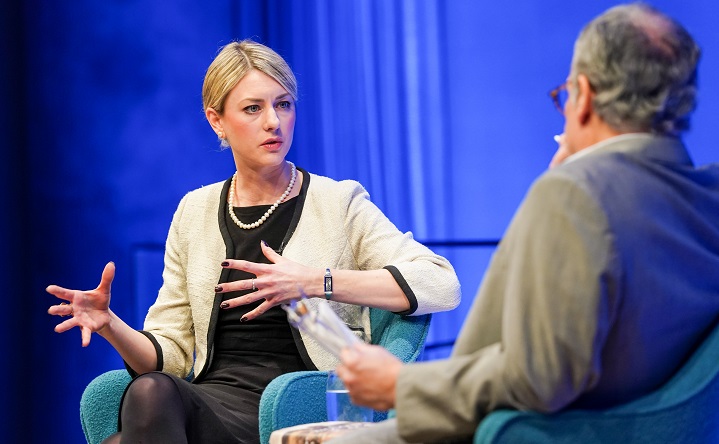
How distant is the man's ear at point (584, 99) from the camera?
1.36m

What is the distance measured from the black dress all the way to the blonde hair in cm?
32

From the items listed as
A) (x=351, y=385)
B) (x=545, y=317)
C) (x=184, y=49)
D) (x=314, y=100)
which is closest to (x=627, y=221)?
(x=545, y=317)

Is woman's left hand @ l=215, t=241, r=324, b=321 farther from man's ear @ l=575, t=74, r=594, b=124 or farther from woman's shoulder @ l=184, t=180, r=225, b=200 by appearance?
man's ear @ l=575, t=74, r=594, b=124

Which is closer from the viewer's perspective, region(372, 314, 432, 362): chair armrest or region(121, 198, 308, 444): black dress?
region(121, 198, 308, 444): black dress

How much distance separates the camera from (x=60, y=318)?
14.3 feet

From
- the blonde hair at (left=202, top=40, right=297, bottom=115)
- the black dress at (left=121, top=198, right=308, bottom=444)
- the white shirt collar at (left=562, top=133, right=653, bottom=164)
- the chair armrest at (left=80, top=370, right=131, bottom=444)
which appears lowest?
the chair armrest at (left=80, top=370, right=131, bottom=444)

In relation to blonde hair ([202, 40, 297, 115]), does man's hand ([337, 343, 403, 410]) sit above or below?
below

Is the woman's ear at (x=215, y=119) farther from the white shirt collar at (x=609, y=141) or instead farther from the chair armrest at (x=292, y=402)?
the white shirt collar at (x=609, y=141)

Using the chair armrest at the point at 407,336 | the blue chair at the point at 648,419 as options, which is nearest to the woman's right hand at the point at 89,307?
the chair armrest at the point at 407,336

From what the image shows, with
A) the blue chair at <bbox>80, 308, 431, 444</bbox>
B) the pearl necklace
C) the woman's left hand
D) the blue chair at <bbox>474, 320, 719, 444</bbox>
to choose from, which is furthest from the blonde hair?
the blue chair at <bbox>474, 320, 719, 444</bbox>

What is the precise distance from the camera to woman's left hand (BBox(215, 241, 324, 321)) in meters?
2.37

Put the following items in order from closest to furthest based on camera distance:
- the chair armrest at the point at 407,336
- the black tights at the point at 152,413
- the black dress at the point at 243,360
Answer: the black tights at the point at 152,413
the black dress at the point at 243,360
the chair armrest at the point at 407,336

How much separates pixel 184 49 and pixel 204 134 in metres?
0.42

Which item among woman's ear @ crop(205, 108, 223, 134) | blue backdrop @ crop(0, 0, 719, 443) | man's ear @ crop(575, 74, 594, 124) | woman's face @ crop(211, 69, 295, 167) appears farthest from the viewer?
blue backdrop @ crop(0, 0, 719, 443)
